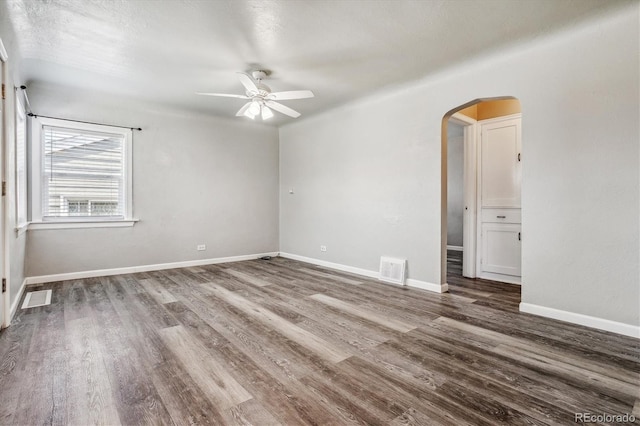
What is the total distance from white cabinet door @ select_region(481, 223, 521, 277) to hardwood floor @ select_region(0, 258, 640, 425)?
38.4 inches

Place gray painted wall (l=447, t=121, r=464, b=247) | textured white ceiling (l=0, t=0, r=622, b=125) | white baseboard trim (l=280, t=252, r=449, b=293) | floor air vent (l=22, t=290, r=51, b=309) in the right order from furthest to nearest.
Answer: gray painted wall (l=447, t=121, r=464, b=247) < white baseboard trim (l=280, t=252, r=449, b=293) < floor air vent (l=22, t=290, r=51, b=309) < textured white ceiling (l=0, t=0, r=622, b=125)

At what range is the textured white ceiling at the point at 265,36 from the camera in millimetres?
2502

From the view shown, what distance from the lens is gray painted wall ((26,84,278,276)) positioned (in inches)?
174

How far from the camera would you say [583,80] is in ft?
9.19

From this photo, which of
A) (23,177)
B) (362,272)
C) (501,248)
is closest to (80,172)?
(23,177)

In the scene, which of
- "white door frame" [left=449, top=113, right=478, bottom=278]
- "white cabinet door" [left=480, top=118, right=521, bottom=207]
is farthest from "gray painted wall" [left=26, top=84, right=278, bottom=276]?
"white cabinet door" [left=480, top=118, right=521, bottom=207]

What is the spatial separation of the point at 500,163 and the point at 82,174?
20.1 ft

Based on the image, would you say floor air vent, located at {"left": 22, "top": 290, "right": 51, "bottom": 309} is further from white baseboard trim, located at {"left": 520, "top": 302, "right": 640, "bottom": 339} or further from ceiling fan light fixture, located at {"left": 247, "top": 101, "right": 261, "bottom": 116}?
white baseboard trim, located at {"left": 520, "top": 302, "right": 640, "bottom": 339}

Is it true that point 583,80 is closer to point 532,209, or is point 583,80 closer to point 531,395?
point 532,209

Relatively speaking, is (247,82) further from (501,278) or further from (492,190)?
(501,278)

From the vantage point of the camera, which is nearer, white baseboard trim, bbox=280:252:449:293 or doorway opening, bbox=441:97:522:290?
white baseboard trim, bbox=280:252:449:293

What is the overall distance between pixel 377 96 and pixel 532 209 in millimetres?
2540

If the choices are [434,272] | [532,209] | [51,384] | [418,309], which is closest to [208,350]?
[51,384]
